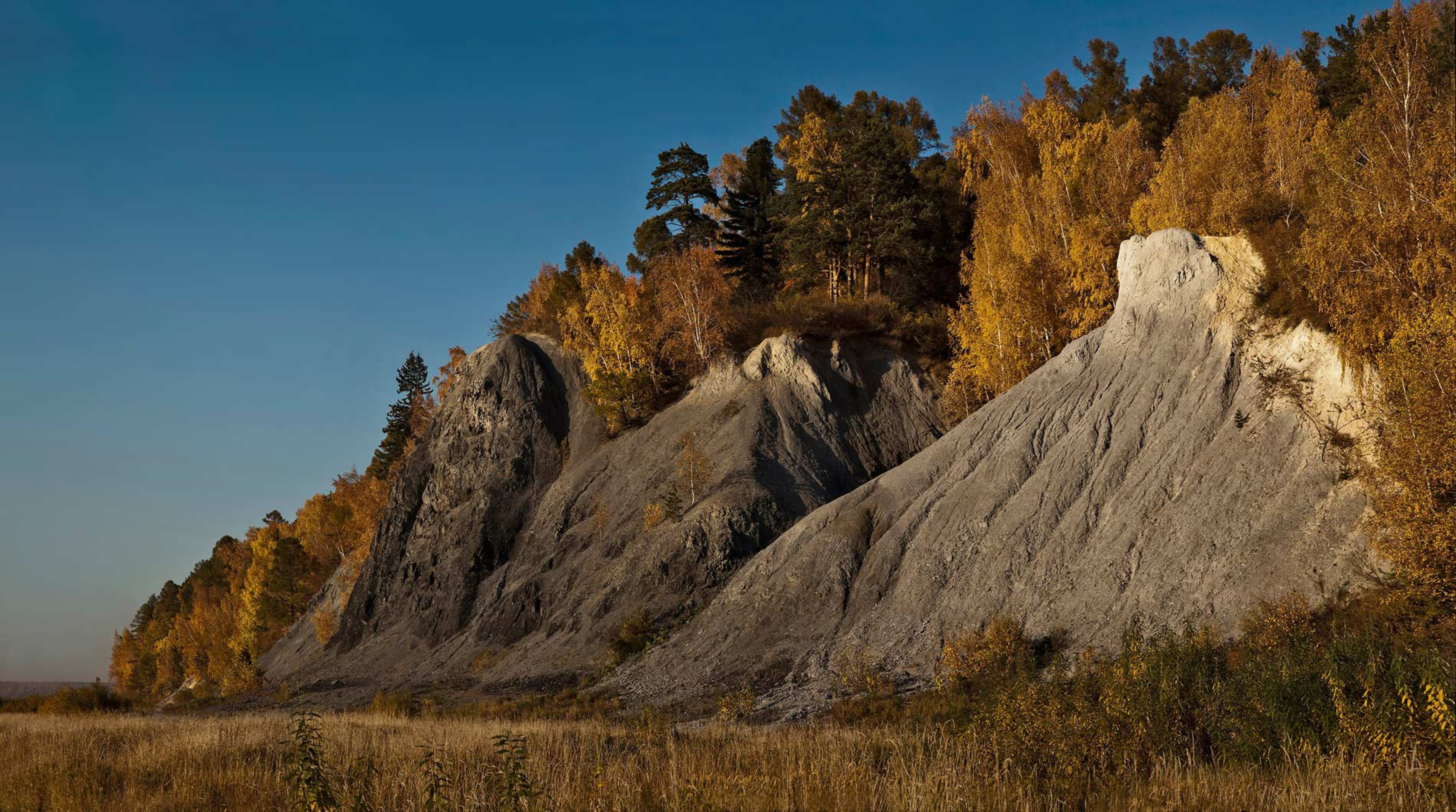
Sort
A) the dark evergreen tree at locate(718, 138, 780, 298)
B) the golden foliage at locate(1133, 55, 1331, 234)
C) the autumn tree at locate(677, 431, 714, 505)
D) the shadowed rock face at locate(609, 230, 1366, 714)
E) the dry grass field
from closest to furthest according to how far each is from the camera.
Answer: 1. the dry grass field
2. the shadowed rock face at locate(609, 230, 1366, 714)
3. the golden foliage at locate(1133, 55, 1331, 234)
4. the autumn tree at locate(677, 431, 714, 505)
5. the dark evergreen tree at locate(718, 138, 780, 298)

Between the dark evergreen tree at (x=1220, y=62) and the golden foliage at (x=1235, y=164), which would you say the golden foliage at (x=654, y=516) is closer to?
the golden foliage at (x=1235, y=164)

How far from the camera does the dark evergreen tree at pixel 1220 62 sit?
7281 cm

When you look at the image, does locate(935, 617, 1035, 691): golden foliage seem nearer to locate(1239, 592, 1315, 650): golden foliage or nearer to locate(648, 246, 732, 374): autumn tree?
locate(1239, 592, 1315, 650): golden foliage

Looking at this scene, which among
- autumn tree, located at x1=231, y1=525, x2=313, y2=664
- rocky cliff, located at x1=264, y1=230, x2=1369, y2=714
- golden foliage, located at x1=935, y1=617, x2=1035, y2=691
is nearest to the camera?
golden foliage, located at x1=935, y1=617, x2=1035, y2=691

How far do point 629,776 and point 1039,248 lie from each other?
41.5m

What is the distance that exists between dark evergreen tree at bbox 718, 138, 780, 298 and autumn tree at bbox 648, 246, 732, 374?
975 cm

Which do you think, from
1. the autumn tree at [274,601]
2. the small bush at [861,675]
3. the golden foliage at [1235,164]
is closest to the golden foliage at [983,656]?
the small bush at [861,675]

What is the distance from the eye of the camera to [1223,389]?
90.4ft

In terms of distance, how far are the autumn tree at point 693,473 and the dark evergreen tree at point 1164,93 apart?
4362 cm

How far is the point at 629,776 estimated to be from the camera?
11383 millimetres

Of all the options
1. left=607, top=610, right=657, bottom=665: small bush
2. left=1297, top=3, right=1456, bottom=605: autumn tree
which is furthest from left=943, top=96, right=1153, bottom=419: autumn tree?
left=607, top=610, right=657, bottom=665: small bush

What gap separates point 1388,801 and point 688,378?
46.2 meters

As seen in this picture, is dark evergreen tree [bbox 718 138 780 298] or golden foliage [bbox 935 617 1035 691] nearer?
golden foliage [bbox 935 617 1035 691]

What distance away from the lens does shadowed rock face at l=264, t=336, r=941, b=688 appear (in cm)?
4022
